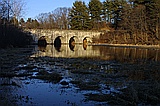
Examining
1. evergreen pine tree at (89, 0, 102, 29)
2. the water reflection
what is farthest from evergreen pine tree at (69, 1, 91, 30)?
the water reflection

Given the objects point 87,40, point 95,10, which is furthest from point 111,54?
point 95,10

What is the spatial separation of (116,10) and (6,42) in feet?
163

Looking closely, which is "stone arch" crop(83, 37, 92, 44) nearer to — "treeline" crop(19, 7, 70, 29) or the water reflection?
"treeline" crop(19, 7, 70, 29)

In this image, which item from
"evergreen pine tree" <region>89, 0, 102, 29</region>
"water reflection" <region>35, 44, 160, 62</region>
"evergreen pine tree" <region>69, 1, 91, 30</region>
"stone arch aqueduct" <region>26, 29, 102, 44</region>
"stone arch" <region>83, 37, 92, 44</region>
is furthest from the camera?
"evergreen pine tree" <region>89, 0, 102, 29</region>

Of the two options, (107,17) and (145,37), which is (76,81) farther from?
(107,17)

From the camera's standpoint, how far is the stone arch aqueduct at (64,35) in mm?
70188

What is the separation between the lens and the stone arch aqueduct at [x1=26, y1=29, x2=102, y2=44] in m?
70.2

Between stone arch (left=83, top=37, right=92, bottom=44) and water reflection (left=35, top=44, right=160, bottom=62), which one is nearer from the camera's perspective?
water reflection (left=35, top=44, right=160, bottom=62)

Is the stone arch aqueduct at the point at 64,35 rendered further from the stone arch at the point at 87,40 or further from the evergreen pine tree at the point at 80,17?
the evergreen pine tree at the point at 80,17

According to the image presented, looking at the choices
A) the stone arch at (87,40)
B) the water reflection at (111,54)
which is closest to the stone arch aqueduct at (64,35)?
the stone arch at (87,40)

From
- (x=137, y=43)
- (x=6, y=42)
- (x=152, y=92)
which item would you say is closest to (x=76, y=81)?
(x=152, y=92)

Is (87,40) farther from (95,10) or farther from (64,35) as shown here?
(95,10)

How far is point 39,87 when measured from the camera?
10.8 metres

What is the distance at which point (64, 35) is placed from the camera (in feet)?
245
